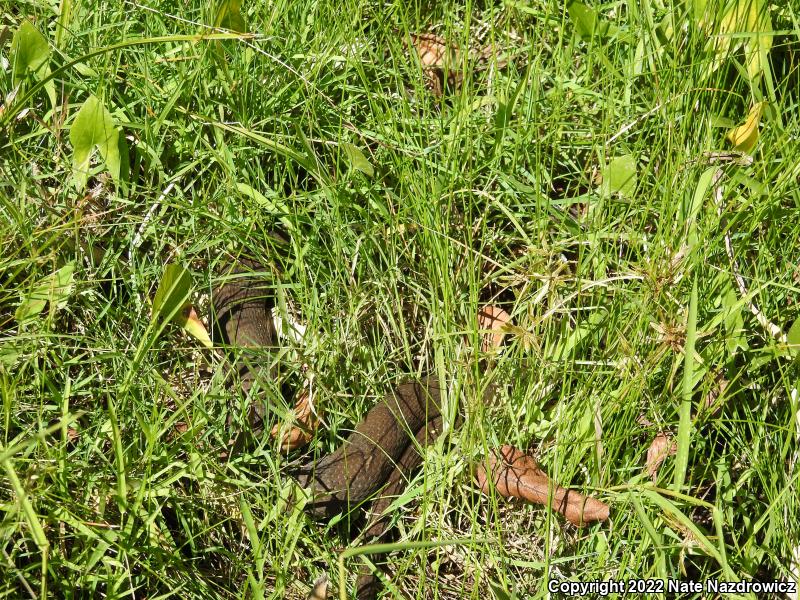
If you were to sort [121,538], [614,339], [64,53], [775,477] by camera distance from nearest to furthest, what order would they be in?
[121,538]
[775,477]
[614,339]
[64,53]

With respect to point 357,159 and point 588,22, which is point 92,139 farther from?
point 588,22

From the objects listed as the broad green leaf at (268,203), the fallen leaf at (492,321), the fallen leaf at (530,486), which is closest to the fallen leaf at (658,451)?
the fallen leaf at (530,486)

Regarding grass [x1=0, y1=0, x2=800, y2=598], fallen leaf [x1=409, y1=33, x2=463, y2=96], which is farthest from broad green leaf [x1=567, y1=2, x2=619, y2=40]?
fallen leaf [x1=409, y1=33, x2=463, y2=96]

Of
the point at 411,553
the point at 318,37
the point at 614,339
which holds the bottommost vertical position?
the point at 411,553

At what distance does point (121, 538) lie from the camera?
6.83 feet

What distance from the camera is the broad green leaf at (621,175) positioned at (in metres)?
2.53

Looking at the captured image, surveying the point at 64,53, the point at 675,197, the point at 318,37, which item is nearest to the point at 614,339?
the point at 675,197

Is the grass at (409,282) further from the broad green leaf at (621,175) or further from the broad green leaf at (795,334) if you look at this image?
the broad green leaf at (795,334)

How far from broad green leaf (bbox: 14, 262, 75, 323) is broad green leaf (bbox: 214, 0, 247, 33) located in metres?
0.86

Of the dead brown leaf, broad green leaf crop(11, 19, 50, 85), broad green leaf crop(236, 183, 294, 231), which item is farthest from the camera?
broad green leaf crop(236, 183, 294, 231)

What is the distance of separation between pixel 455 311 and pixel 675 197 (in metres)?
0.73

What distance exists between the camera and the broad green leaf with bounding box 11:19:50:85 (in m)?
2.48

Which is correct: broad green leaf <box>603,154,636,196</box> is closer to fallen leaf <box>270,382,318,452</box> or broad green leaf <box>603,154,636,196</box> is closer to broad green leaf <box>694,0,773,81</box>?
broad green leaf <box>694,0,773,81</box>

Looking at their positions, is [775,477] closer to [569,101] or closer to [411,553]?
[411,553]
